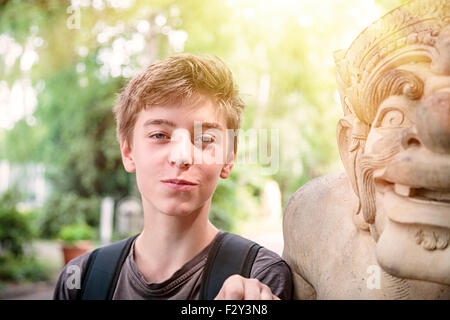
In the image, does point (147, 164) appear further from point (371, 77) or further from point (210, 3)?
point (210, 3)

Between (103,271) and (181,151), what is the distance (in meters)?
0.31

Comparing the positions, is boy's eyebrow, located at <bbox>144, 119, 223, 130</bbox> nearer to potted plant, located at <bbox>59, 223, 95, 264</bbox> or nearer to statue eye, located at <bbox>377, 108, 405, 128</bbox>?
statue eye, located at <bbox>377, 108, 405, 128</bbox>

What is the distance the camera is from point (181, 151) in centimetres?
84

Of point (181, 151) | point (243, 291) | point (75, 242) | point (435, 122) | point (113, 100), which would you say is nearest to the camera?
point (435, 122)

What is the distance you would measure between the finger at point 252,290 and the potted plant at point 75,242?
10.7 feet

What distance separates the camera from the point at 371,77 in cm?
69

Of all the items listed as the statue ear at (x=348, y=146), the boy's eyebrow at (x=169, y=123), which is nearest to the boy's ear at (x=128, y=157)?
the boy's eyebrow at (x=169, y=123)

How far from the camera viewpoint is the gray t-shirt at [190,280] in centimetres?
86

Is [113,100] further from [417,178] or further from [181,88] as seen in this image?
[417,178]

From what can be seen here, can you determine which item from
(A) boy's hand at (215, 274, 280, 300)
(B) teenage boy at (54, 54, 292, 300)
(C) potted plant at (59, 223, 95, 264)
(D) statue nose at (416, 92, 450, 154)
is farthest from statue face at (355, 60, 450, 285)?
(C) potted plant at (59, 223, 95, 264)

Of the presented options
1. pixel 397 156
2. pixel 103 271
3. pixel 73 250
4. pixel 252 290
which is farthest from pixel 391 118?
pixel 73 250

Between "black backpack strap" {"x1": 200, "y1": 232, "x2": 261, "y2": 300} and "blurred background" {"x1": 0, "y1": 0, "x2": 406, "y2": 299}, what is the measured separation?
0.23 meters

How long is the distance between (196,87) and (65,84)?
4345 millimetres
